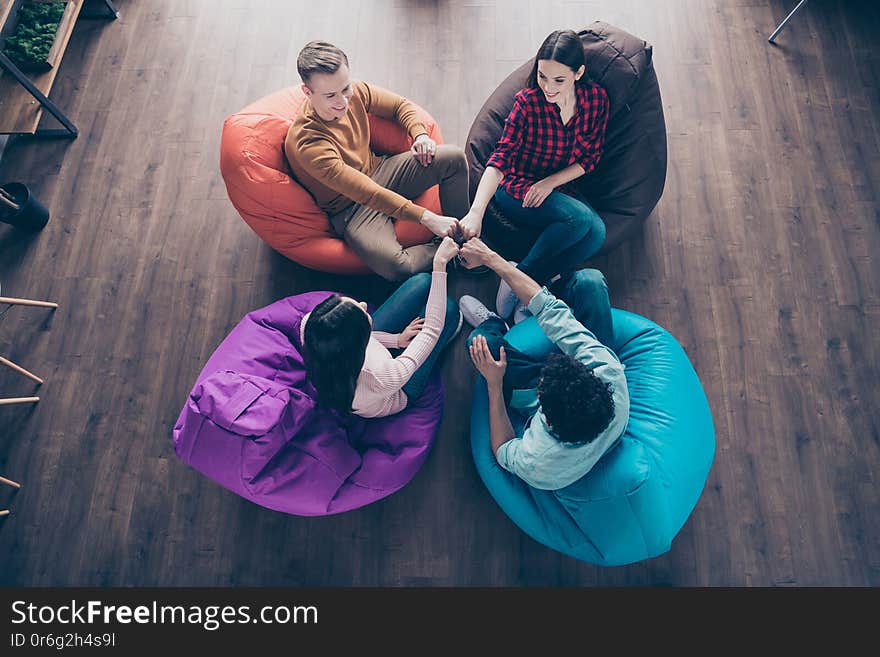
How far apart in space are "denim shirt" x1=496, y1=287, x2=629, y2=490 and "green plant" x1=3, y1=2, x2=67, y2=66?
A: 2.82 metres

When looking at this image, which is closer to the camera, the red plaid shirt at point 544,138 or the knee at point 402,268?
the red plaid shirt at point 544,138

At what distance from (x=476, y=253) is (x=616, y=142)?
0.86 metres

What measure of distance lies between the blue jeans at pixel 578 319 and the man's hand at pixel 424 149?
74 cm

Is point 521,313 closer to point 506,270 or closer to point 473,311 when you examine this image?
point 473,311

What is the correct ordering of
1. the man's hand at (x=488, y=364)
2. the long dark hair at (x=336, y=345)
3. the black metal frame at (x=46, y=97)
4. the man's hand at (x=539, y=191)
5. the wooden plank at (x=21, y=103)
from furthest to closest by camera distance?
the wooden plank at (x=21, y=103), the black metal frame at (x=46, y=97), the man's hand at (x=539, y=191), the man's hand at (x=488, y=364), the long dark hair at (x=336, y=345)

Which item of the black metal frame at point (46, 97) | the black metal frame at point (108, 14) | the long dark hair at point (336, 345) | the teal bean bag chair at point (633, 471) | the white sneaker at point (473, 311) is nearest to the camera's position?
the long dark hair at point (336, 345)

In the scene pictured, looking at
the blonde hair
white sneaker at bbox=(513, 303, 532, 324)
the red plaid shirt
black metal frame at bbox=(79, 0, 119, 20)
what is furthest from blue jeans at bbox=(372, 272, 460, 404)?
black metal frame at bbox=(79, 0, 119, 20)

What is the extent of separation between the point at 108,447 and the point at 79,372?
402mm

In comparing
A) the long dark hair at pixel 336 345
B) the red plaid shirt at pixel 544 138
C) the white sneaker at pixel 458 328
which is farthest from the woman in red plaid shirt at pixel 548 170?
the long dark hair at pixel 336 345

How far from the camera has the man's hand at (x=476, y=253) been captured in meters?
2.21

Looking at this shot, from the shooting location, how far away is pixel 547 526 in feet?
6.98

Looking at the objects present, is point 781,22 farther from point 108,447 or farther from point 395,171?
point 108,447

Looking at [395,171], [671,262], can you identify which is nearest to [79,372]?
[395,171]

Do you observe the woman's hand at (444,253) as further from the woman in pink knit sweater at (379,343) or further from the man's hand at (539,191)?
the man's hand at (539,191)
